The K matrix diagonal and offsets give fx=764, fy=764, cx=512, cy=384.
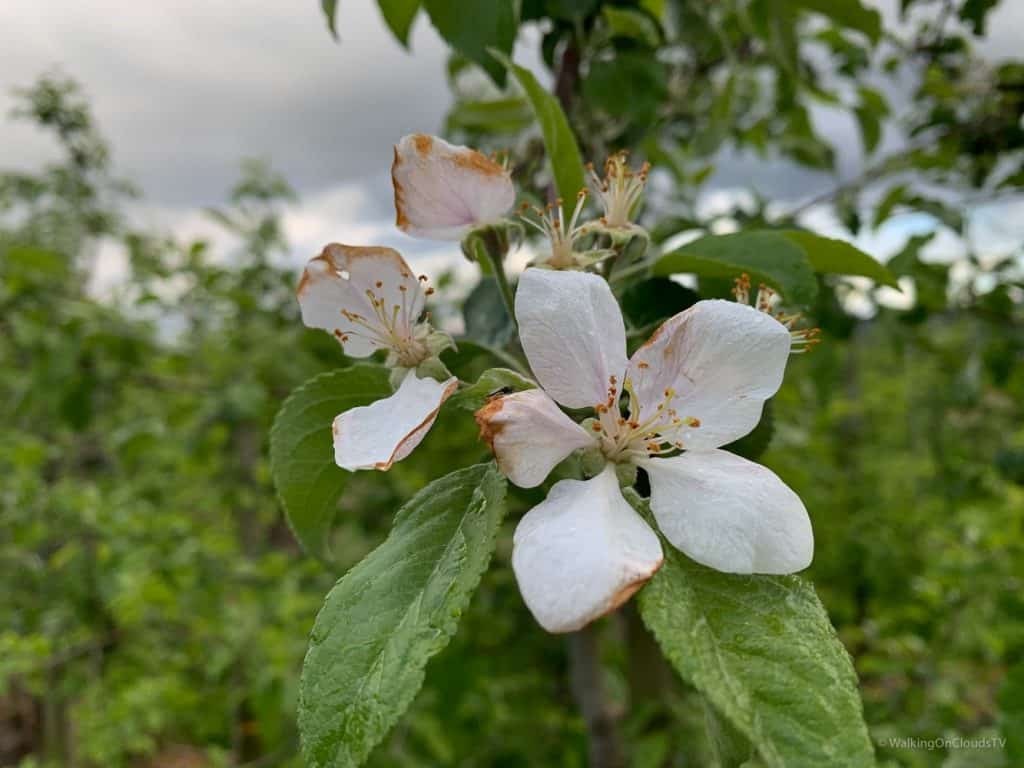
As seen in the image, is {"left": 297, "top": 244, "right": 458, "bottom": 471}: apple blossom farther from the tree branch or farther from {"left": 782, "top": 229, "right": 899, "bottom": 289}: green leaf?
the tree branch

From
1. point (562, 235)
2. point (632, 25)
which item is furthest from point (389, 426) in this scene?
point (632, 25)

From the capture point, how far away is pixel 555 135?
744 millimetres

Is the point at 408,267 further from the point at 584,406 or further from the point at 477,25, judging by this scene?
the point at 477,25

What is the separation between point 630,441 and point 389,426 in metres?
0.18

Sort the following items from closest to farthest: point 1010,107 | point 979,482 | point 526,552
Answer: point 526,552, point 1010,107, point 979,482

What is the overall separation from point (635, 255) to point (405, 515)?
352 millimetres

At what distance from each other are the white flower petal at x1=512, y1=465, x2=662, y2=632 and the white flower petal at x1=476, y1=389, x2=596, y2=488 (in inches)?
0.9

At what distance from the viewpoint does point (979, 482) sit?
7.10 ft

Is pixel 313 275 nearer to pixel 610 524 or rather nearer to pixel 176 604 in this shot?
pixel 610 524

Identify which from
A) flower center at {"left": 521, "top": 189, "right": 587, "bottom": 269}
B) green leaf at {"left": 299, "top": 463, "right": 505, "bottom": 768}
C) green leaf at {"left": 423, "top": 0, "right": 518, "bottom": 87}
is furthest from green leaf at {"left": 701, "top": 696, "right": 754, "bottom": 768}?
green leaf at {"left": 423, "top": 0, "right": 518, "bottom": 87}

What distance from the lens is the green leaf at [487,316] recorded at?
84cm

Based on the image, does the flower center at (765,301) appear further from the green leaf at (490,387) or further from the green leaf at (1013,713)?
the green leaf at (1013,713)

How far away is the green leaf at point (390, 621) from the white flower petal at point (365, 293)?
0.59ft

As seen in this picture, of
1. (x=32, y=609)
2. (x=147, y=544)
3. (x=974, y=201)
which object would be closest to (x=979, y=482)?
(x=974, y=201)
